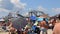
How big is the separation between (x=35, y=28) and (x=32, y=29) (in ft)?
0.56

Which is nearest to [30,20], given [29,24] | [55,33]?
[29,24]

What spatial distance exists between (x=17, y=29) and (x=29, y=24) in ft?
2.06

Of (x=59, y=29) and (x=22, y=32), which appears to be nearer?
(x=59, y=29)

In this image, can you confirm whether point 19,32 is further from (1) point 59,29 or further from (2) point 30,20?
(1) point 59,29

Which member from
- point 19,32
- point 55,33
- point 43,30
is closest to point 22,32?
point 19,32

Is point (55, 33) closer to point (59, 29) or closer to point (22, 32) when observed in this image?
point (59, 29)

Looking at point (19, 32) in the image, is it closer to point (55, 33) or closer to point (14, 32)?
point (14, 32)

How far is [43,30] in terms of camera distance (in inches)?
404

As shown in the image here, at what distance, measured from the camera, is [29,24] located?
1061cm

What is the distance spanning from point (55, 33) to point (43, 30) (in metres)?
4.48

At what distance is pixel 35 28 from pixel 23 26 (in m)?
0.68

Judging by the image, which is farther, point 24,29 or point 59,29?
point 24,29

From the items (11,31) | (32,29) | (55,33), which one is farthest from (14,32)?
(55,33)

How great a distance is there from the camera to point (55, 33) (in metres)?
5.79
